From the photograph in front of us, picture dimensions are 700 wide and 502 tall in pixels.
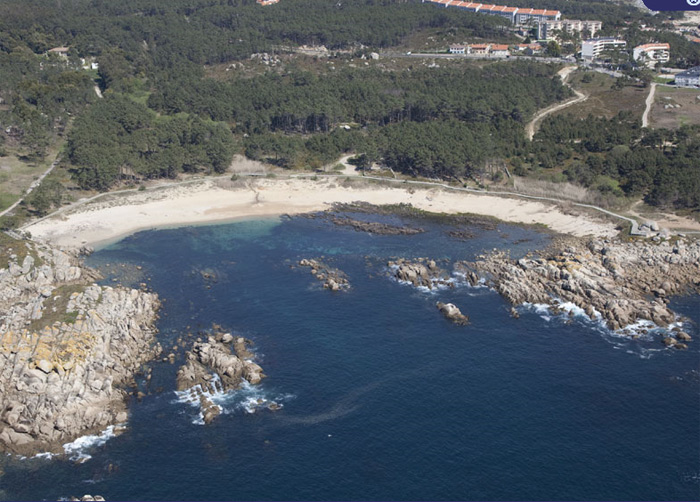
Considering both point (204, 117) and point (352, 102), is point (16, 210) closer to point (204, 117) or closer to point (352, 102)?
point (204, 117)

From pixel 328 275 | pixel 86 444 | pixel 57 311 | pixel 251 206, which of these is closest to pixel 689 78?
pixel 251 206

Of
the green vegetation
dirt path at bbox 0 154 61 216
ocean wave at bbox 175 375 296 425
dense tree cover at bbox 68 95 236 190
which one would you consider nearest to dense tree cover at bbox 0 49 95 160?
the green vegetation

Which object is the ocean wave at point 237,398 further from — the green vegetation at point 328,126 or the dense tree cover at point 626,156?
the dense tree cover at point 626,156

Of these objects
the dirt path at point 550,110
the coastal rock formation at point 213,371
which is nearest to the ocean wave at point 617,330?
the coastal rock formation at point 213,371

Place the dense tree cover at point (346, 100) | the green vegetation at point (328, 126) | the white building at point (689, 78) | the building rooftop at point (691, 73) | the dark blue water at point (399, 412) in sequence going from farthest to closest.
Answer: the building rooftop at point (691, 73) < the white building at point (689, 78) < the dense tree cover at point (346, 100) < the green vegetation at point (328, 126) < the dark blue water at point (399, 412)

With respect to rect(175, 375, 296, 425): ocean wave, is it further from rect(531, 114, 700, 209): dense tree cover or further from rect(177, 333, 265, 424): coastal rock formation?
rect(531, 114, 700, 209): dense tree cover

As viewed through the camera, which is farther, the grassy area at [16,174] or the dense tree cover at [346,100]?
the dense tree cover at [346,100]

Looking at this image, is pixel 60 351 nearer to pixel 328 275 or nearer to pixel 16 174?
pixel 328 275
